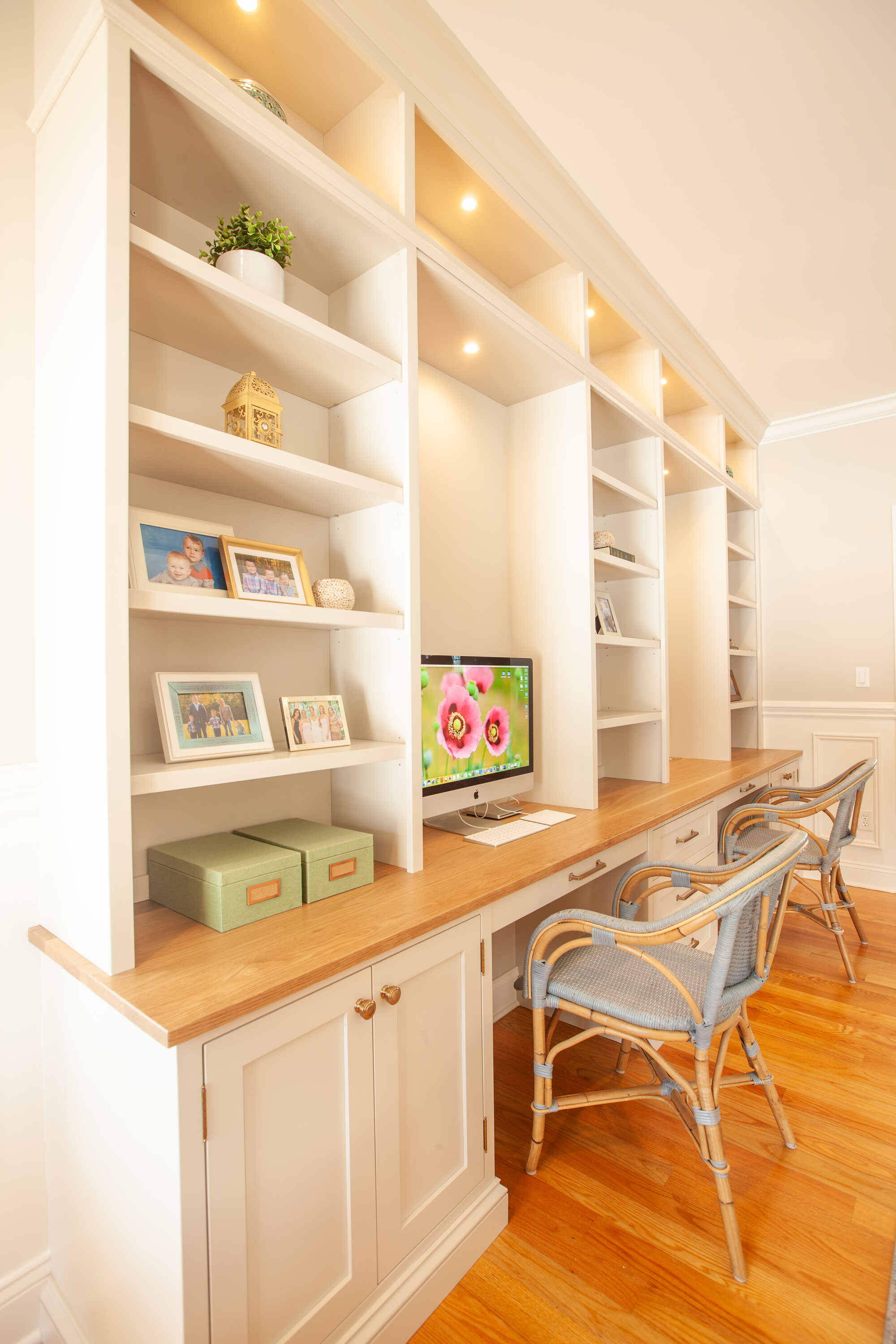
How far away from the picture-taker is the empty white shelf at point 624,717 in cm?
232

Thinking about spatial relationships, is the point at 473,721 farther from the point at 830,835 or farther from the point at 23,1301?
the point at 830,835

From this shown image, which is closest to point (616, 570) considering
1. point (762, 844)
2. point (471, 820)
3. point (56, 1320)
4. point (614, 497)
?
point (614, 497)

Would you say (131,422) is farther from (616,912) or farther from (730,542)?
(730,542)

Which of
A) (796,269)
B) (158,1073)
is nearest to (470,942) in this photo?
(158,1073)

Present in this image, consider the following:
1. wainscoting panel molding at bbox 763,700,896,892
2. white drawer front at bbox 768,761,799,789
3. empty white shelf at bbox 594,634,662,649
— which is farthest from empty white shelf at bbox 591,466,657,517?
wainscoting panel molding at bbox 763,700,896,892

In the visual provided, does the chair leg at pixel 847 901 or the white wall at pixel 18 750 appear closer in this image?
the white wall at pixel 18 750

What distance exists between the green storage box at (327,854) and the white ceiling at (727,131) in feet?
5.94

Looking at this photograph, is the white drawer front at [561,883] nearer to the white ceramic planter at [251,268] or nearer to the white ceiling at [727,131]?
the white ceramic planter at [251,268]

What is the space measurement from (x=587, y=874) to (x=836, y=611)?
302 cm

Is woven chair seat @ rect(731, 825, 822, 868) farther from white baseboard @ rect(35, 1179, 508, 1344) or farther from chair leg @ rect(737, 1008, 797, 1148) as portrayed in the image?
white baseboard @ rect(35, 1179, 508, 1344)

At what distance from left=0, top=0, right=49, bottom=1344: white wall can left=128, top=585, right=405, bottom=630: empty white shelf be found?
26 cm

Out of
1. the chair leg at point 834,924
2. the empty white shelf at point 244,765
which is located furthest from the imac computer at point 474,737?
the chair leg at point 834,924

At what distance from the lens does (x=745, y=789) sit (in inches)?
116

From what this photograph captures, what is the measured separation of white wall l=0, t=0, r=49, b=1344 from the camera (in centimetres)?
119
